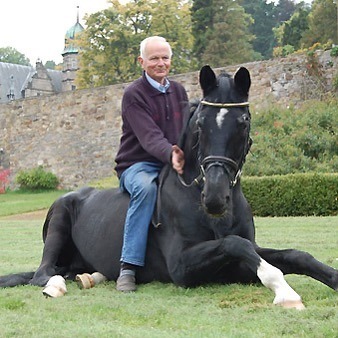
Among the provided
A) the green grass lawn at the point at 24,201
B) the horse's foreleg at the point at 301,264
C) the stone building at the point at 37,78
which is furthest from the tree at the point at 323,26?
the horse's foreleg at the point at 301,264

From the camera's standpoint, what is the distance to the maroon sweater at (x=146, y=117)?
191 inches

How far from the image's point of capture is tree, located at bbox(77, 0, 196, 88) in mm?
44062

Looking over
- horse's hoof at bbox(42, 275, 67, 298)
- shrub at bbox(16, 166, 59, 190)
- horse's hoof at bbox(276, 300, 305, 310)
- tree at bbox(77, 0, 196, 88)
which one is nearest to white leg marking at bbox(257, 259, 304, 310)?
horse's hoof at bbox(276, 300, 305, 310)

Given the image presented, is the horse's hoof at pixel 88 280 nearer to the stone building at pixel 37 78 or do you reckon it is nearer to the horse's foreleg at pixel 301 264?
the horse's foreleg at pixel 301 264

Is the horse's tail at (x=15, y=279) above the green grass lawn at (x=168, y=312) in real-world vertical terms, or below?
below

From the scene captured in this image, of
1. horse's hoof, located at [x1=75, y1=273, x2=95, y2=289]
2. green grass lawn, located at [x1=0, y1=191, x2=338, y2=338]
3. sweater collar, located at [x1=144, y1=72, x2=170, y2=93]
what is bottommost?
horse's hoof, located at [x1=75, y1=273, x2=95, y2=289]

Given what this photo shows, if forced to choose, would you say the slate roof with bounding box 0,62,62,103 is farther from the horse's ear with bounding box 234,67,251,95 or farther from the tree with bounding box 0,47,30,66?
the horse's ear with bounding box 234,67,251,95

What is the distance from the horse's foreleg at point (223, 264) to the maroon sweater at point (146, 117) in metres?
0.83

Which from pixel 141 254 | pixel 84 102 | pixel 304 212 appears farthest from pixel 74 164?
pixel 141 254

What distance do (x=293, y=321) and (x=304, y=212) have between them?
1180 cm

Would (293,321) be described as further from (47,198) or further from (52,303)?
(47,198)

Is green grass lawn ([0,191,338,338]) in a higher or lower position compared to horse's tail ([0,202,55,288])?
higher

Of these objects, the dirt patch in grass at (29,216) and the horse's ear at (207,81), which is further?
the dirt patch in grass at (29,216)

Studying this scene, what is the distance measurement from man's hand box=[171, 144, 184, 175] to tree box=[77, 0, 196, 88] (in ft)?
130
